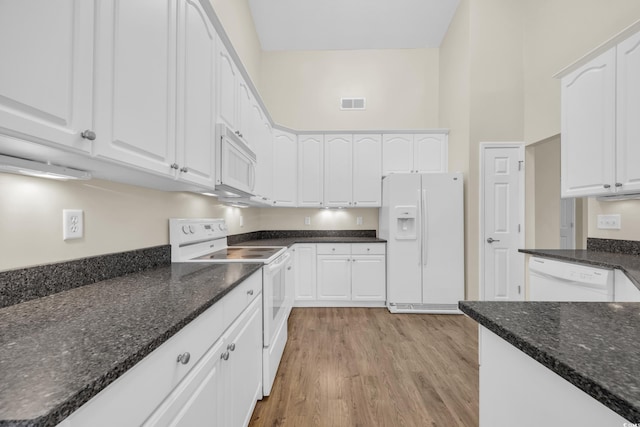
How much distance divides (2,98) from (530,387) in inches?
53.8

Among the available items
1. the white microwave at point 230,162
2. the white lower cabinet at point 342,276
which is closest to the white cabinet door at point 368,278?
the white lower cabinet at point 342,276

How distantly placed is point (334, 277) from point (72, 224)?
2891 mm

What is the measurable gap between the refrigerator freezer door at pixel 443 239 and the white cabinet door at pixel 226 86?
2.45m

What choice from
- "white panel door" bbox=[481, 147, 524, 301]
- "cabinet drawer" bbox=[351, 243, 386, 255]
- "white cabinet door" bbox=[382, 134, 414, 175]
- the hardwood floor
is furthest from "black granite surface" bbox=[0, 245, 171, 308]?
"white panel door" bbox=[481, 147, 524, 301]

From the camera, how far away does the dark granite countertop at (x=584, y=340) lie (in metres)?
0.42

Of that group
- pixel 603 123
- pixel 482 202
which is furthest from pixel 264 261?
pixel 482 202

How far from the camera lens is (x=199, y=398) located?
2.98 feet

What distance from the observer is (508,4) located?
10.7ft

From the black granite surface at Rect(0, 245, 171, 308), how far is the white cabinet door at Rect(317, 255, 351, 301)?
2.32 m

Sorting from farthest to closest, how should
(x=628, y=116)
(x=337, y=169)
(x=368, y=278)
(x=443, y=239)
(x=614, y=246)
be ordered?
(x=337, y=169) → (x=368, y=278) → (x=443, y=239) → (x=614, y=246) → (x=628, y=116)

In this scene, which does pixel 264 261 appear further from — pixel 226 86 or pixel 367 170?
pixel 367 170

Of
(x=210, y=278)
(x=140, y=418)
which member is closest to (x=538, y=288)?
(x=210, y=278)

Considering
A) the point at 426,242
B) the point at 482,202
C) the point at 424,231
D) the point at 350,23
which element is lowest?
the point at 426,242

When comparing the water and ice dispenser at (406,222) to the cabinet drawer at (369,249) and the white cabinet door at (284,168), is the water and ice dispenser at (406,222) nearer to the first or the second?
the cabinet drawer at (369,249)
